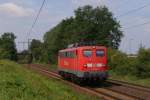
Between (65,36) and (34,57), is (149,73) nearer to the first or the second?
(65,36)

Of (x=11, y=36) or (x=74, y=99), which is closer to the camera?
(x=74, y=99)

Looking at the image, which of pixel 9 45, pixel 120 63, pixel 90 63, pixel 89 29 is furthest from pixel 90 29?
pixel 90 63

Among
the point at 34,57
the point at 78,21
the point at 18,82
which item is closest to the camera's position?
the point at 18,82

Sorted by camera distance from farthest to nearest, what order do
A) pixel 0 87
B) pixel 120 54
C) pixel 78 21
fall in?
pixel 78 21 < pixel 120 54 < pixel 0 87

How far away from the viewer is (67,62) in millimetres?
36562

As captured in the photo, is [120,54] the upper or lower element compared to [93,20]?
lower

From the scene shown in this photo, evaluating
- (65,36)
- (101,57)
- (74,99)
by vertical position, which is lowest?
(74,99)

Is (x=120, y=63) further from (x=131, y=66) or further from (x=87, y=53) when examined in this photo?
(x=87, y=53)

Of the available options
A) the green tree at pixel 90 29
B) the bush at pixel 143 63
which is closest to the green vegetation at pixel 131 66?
the bush at pixel 143 63

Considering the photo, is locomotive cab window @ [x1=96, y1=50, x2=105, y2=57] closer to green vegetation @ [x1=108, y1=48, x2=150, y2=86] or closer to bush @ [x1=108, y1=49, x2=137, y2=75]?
green vegetation @ [x1=108, y1=48, x2=150, y2=86]

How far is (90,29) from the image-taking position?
88.0 m

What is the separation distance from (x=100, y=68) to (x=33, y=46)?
12254 cm

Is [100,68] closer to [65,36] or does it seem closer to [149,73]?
[149,73]

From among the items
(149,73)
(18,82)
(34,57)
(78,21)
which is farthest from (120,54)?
(34,57)
